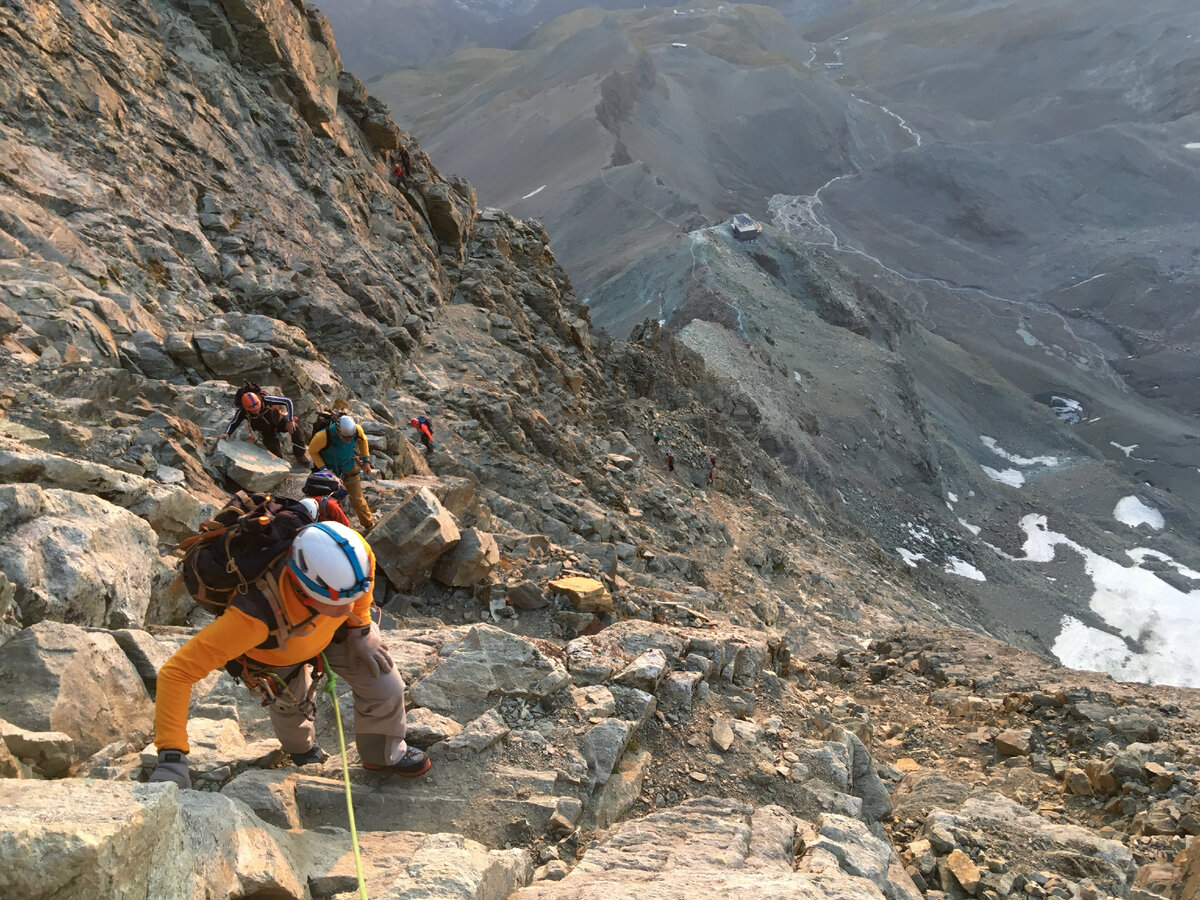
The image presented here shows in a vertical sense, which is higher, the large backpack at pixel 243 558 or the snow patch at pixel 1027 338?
the large backpack at pixel 243 558

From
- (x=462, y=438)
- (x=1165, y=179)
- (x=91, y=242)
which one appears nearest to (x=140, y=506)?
(x=91, y=242)

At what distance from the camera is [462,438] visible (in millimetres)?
14891

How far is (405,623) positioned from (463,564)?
39.3 inches


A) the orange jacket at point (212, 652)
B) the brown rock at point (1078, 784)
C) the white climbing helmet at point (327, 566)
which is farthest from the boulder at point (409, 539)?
the brown rock at point (1078, 784)

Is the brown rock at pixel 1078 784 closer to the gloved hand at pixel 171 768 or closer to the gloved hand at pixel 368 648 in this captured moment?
the gloved hand at pixel 368 648

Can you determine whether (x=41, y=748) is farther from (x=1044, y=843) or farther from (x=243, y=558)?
(x=1044, y=843)

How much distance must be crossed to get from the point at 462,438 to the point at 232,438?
6.19m

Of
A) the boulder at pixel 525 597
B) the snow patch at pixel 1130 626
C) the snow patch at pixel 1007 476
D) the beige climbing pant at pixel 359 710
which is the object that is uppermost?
the beige climbing pant at pixel 359 710

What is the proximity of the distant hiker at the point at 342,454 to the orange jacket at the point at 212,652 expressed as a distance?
4.74 m

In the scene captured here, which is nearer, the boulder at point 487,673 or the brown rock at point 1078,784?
the boulder at point 487,673

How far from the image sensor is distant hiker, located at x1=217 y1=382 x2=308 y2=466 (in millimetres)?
8727

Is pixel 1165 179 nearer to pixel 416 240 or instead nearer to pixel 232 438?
pixel 416 240

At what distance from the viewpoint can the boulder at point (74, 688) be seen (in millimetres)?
3969

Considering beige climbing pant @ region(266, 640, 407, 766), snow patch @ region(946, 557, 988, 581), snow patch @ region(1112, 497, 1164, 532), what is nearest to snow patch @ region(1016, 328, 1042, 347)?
snow patch @ region(1112, 497, 1164, 532)
